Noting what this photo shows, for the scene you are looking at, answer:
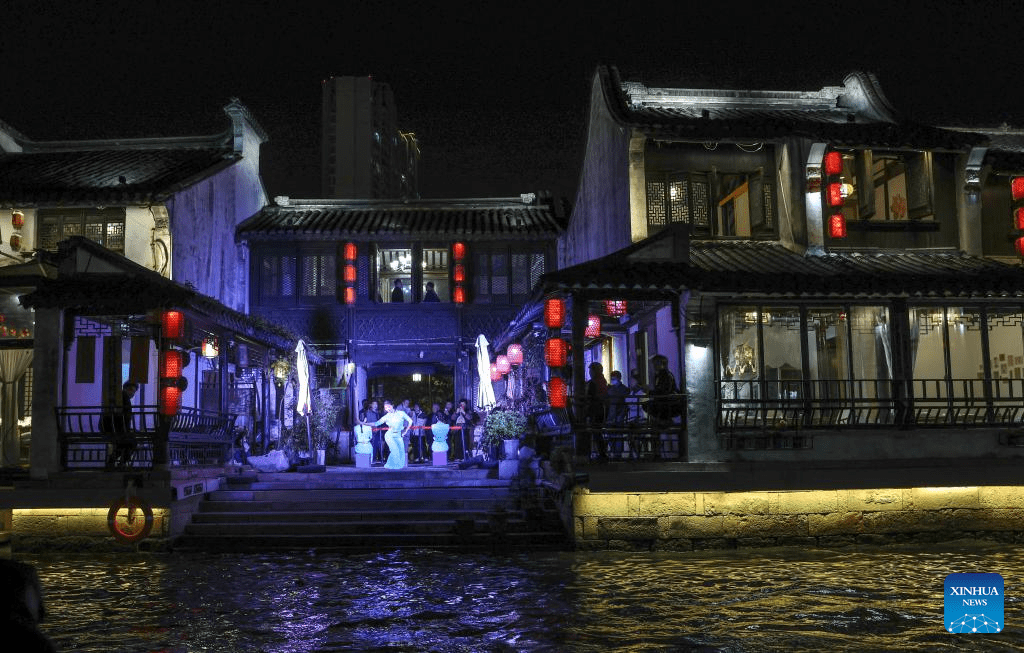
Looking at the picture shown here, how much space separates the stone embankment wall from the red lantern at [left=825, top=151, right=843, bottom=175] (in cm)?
656

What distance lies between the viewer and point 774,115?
20.9m

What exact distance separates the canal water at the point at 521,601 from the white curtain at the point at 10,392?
5780 mm

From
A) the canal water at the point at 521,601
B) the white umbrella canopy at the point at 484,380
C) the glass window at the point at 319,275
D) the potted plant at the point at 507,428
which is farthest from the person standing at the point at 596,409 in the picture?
the glass window at the point at 319,275

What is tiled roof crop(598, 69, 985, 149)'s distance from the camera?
59.3 ft

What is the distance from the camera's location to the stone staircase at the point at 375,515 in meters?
14.9

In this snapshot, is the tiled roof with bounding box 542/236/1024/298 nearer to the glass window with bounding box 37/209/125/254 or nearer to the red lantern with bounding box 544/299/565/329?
the red lantern with bounding box 544/299/565/329

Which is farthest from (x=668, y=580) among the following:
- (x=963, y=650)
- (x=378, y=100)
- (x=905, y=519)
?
(x=378, y=100)

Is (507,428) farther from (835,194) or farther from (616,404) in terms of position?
(835,194)

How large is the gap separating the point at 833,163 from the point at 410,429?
1149cm

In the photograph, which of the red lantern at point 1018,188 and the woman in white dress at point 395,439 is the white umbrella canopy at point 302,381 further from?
the red lantern at point 1018,188

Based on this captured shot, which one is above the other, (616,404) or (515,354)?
(515,354)

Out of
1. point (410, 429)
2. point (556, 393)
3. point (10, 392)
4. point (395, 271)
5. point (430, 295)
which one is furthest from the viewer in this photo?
point (395, 271)

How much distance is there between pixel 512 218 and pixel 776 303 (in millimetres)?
11248

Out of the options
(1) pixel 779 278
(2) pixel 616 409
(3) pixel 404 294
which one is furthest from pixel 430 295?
(1) pixel 779 278
